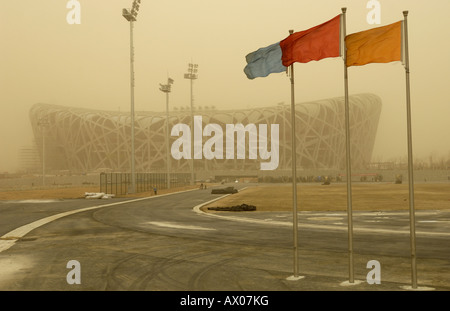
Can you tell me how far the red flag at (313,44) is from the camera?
32.7 feet

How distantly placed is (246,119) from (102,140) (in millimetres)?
54644

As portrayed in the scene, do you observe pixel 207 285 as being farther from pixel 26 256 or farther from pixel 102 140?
pixel 102 140

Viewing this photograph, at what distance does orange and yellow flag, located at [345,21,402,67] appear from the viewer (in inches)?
367

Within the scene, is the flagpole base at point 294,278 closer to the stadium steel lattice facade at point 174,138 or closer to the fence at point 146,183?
the fence at point 146,183

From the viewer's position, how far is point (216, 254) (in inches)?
545

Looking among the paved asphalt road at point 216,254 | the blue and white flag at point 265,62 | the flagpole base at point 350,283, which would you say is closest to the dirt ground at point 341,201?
the paved asphalt road at point 216,254

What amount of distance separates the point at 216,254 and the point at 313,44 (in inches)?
277

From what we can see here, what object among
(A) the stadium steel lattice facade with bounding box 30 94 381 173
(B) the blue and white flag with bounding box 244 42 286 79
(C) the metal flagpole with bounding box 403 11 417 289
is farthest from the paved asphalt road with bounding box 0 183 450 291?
(A) the stadium steel lattice facade with bounding box 30 94 381 173

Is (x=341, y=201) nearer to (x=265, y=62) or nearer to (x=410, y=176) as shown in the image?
(x=265, y=62)

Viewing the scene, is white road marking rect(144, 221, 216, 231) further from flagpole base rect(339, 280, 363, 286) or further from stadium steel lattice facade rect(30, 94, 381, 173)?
stadium steel lattice facade rect(30, 94, 381, 173)

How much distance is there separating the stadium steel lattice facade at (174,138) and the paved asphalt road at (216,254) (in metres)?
138

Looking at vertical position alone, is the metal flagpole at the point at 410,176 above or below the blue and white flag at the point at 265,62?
below

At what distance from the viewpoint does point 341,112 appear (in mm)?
162625

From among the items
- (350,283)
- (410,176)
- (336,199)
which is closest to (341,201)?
(336,199)
